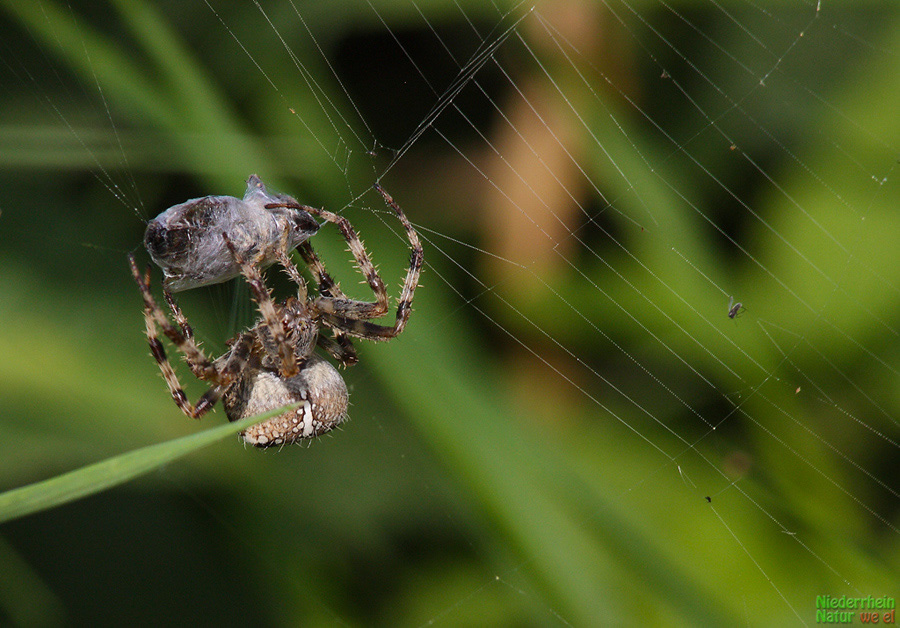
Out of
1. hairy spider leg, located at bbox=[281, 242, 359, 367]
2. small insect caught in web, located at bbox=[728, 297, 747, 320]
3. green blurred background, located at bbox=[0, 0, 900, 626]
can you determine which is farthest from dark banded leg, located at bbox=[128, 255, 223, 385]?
small insect caught in web, located at bbox=[728, 297, 747, 320]

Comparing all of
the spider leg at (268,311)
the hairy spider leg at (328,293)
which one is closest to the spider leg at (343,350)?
the hairy spider leg at (328,293)

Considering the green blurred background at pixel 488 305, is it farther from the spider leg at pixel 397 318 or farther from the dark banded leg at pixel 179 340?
the dark banded leg at pixel 179 340

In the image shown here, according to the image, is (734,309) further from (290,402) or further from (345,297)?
(290,402)

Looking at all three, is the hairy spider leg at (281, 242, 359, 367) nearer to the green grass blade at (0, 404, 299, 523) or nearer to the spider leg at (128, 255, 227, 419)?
the spider leg at (128, 255, 227, 419)

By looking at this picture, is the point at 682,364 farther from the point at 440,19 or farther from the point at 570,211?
the point at 440,19

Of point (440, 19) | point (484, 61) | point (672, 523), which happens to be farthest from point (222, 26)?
point (672, 523)

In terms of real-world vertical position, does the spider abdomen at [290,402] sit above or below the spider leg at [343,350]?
below
